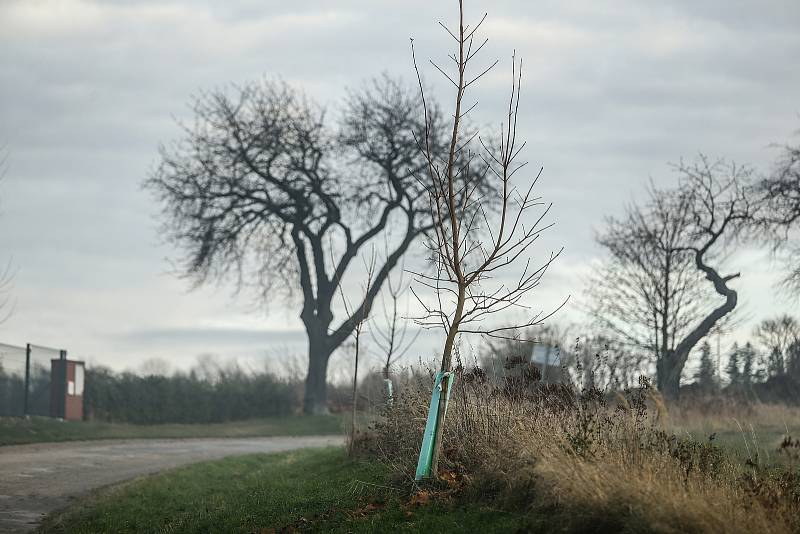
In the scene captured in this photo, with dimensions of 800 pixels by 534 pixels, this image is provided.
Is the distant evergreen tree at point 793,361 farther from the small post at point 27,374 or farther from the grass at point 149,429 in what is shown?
the small post at point 27,374

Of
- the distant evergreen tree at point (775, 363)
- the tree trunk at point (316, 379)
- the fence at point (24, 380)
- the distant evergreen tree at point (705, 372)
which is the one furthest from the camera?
the tree trunk at point (316, 379)

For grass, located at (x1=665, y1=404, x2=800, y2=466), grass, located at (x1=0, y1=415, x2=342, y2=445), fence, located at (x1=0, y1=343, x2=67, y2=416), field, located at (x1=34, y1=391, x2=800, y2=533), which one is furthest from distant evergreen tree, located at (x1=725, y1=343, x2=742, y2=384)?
fence, located at (x1=0, y1=343, x2=67, y2=416)

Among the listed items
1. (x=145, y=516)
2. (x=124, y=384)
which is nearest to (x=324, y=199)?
(x=124, y=384)

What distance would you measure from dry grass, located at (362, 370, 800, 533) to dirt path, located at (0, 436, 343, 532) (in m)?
4.76

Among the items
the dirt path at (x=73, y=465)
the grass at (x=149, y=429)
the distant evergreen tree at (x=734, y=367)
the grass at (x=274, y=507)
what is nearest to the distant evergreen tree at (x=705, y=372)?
the distant evergreen tree at (x=734, y=367)

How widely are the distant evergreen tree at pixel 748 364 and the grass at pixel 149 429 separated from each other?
640 inches

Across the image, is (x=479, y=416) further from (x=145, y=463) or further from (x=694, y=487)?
(x=145, y=463)

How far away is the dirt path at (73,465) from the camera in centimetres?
1298

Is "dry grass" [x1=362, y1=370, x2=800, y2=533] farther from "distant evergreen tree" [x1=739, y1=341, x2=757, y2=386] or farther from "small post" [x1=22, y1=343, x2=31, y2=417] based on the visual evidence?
"distant evergreen tree" [x1=739, y1=341, x2=757, y2=386]

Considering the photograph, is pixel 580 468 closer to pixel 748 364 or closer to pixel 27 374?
pixel 27 374

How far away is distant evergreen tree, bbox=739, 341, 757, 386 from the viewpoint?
123ft

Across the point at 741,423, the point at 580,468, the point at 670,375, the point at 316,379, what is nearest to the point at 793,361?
the point at 670,375

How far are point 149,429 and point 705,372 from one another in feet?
63.6

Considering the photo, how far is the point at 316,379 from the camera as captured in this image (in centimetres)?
4209
